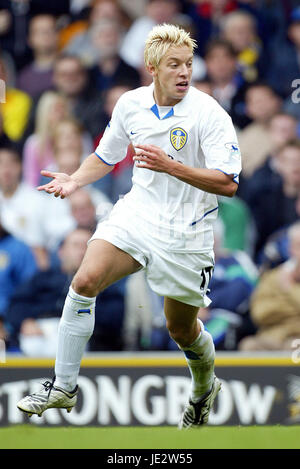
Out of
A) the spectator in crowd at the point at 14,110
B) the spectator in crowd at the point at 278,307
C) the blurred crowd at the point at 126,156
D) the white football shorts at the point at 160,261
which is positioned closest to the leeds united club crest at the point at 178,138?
the white football shorts at the point at 160,261

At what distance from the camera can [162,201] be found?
6645mm

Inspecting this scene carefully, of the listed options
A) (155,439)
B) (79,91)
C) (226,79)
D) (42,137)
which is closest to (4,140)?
(42,137)

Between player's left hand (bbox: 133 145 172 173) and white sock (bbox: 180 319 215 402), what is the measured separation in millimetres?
1621

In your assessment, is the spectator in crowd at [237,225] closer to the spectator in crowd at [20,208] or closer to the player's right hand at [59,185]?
the spectator in crowd at [20,208]

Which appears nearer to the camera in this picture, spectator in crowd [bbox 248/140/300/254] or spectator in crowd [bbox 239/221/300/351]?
spectator in crowd [bbox 239/221/300/351]

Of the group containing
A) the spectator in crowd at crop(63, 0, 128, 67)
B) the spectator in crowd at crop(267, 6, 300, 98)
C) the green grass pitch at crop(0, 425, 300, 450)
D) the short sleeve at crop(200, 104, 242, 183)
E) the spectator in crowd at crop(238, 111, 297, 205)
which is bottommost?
the green grass pitch at crop(0, 425, 300, 450)

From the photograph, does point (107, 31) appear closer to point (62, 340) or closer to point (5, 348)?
point (5, 348)

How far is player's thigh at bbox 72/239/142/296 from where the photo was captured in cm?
629

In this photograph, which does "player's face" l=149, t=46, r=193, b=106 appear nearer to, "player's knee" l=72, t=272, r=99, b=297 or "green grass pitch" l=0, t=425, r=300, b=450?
"player's knee" l=72, t=272, r=99, b=297

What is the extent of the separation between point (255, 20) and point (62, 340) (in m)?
6.66

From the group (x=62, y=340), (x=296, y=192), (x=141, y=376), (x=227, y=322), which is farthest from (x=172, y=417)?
(x=62, y=340)

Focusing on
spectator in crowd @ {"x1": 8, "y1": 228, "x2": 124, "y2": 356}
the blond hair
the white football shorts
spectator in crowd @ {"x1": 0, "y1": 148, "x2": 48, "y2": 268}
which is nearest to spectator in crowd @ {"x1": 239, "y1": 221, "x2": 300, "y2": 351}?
spectator in crowd @ {"x1": 8, "y1": 228, "x2": 124, "y2": 356}

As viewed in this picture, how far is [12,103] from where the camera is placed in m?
11.9
